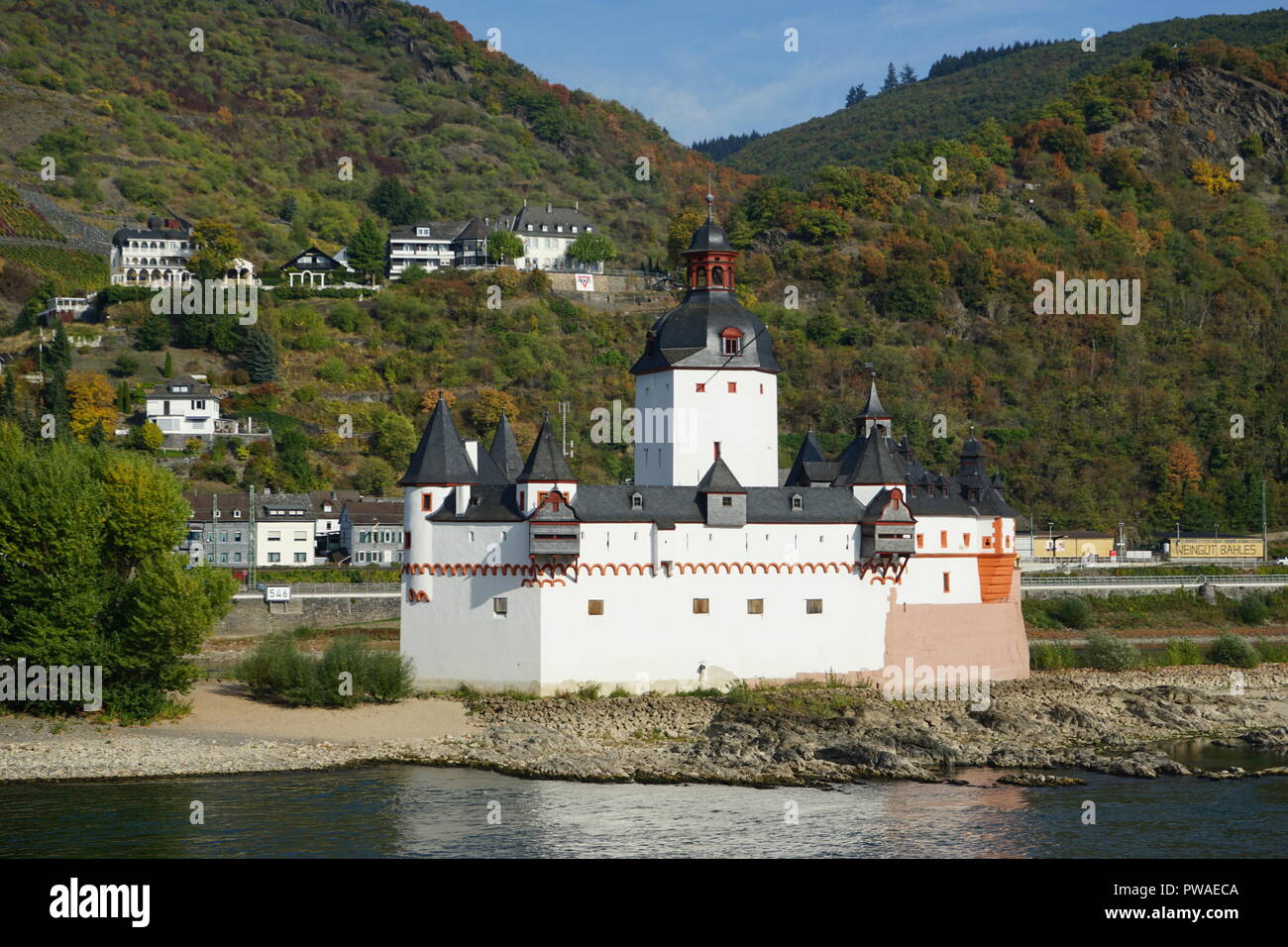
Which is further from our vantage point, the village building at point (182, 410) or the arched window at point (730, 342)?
the village building at point (182, 410)

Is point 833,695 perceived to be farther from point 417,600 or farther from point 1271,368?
point 1271,368

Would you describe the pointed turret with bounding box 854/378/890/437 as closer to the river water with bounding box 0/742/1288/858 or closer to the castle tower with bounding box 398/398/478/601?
the castle tower with bounding box 398/398/478/601

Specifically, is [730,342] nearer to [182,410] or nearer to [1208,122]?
[182,410]

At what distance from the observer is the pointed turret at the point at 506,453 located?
55.7 m

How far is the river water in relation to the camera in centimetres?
3353

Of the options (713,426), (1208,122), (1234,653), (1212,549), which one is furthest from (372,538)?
(1208,122)

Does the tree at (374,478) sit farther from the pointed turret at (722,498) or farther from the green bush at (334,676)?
the pointed turret at (722,498)

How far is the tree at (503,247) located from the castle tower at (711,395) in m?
71.2

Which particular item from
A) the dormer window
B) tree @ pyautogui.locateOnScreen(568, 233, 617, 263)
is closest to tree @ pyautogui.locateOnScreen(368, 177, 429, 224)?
tree @ pyautogui.locateOnScreen(568, 233, 617, 263)

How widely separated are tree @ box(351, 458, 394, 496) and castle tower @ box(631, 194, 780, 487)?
→ 38.0 metres

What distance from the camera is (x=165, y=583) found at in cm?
4459

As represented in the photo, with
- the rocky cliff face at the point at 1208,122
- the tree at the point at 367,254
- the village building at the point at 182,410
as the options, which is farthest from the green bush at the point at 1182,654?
the rocky cliff face at the point at 1208,122

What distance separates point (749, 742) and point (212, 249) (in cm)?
8865
